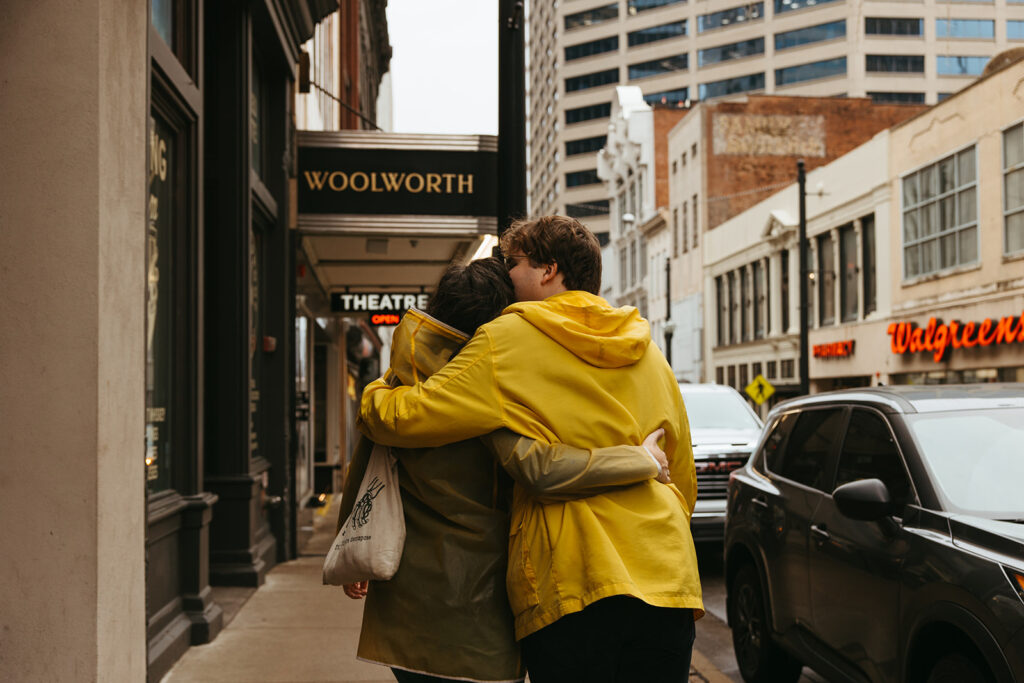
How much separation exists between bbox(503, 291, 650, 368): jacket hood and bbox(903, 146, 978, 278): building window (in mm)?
26704

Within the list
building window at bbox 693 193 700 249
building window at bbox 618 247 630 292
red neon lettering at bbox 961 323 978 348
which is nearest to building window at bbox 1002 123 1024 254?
red neon lettering at bbox 961 323 978 348

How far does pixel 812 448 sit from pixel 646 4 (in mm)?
92875

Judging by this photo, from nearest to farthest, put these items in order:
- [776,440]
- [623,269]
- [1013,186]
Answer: [776,440] < [1013,186] < [623,269]

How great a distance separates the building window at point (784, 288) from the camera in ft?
133

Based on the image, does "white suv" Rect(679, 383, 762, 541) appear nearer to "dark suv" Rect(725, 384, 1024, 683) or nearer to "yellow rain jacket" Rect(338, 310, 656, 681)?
"dark suv" Rect(725, 384, 1024, 683)

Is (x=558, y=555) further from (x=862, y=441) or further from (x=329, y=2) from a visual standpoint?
(x=329, y=2)

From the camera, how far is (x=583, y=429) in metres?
2.73

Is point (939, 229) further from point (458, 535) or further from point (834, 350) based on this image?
point (458, 535)

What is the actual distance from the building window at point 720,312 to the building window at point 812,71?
37.9 metres

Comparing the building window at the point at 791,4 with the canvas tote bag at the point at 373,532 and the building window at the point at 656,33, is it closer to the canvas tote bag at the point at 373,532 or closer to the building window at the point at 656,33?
the building window at the point at 656,33

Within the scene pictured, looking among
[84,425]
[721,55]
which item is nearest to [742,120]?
[721,55]

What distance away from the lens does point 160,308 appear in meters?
6.62

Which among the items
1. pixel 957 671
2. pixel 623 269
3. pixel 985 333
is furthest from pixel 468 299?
pixel 623 269

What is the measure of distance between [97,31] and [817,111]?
53.4 metres
